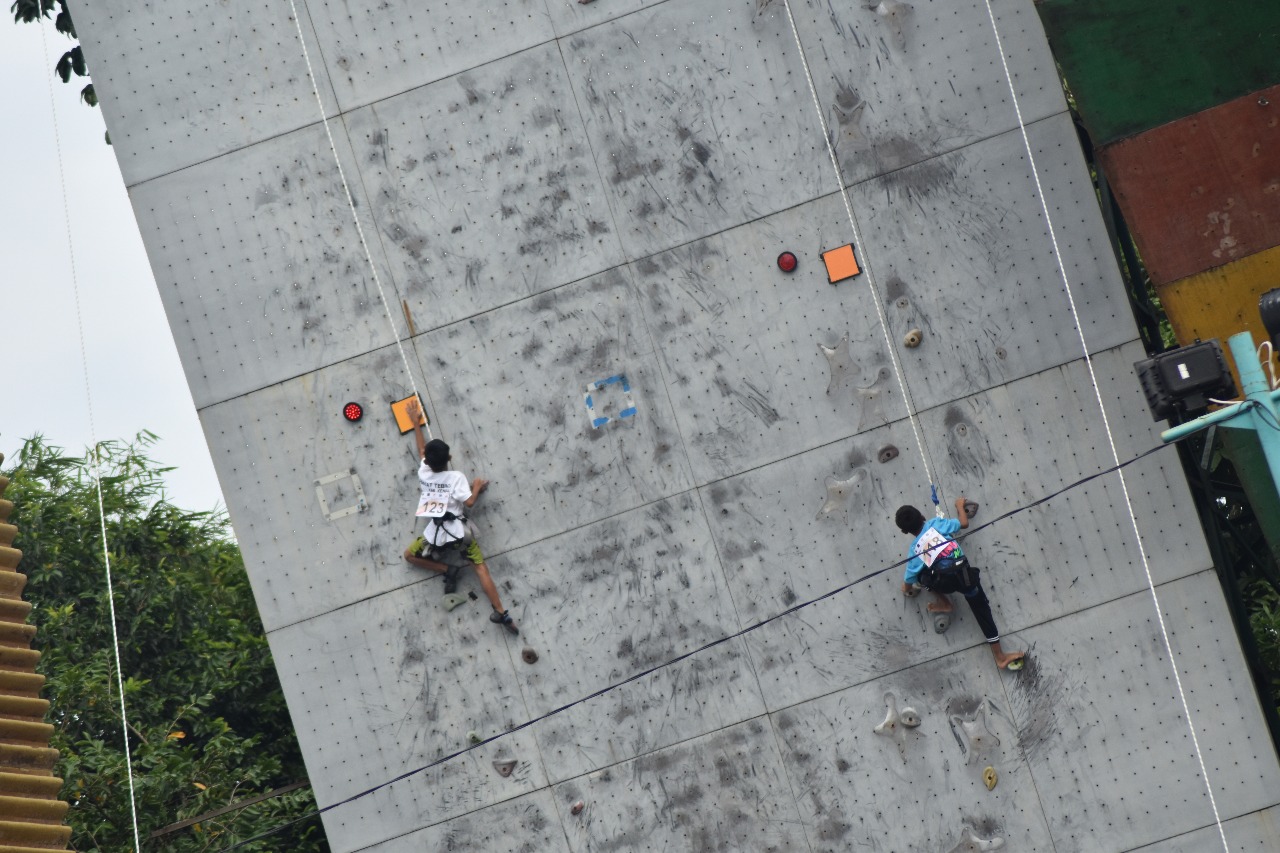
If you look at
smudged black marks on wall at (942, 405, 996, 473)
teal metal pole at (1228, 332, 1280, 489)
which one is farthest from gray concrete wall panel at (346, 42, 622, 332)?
teal metal pole at (1228, 332, 1280, 489)

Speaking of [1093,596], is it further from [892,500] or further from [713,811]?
[713,811]

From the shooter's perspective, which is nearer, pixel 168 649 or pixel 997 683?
pixel 997 683

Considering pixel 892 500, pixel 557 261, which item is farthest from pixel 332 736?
pixel 892 500

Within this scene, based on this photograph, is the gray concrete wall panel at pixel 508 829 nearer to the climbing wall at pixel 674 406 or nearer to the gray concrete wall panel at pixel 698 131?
the climbing wall at pixel 674 406

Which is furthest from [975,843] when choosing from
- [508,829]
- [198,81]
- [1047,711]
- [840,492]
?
[198,81]

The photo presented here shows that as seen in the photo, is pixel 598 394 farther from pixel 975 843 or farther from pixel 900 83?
pixel 975 843
